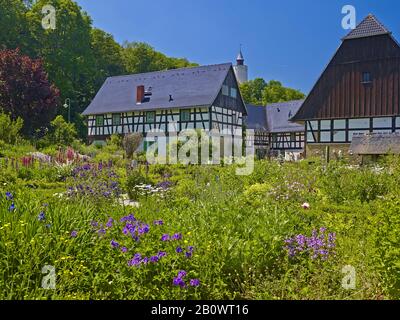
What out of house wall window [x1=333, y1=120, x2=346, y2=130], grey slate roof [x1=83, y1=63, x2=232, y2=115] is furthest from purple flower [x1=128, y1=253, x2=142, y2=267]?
grey slate roof [x1=83, y1=63, x2=232, y2=115]

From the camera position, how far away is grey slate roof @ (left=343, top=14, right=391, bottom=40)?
21.9 meters

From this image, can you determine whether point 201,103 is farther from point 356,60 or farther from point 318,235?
point 318,235

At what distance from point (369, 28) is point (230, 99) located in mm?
11265

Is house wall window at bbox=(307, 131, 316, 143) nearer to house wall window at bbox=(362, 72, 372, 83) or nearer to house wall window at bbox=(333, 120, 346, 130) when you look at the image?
house wall window at bbox=(333, 120, 346, 130)

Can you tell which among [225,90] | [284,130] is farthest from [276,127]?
[225,90]

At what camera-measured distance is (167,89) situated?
103 feet

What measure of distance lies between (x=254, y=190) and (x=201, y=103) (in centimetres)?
2023

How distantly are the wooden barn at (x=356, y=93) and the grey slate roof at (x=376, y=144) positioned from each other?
3.39 m

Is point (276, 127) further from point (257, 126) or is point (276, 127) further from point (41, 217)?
point (41, 217)

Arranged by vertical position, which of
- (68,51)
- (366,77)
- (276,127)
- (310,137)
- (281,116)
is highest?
(68,51)

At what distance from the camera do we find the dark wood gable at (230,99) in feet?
97.2

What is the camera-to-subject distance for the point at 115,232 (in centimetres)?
404

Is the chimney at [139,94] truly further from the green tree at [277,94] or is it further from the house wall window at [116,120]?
the green tree at [277,94]
